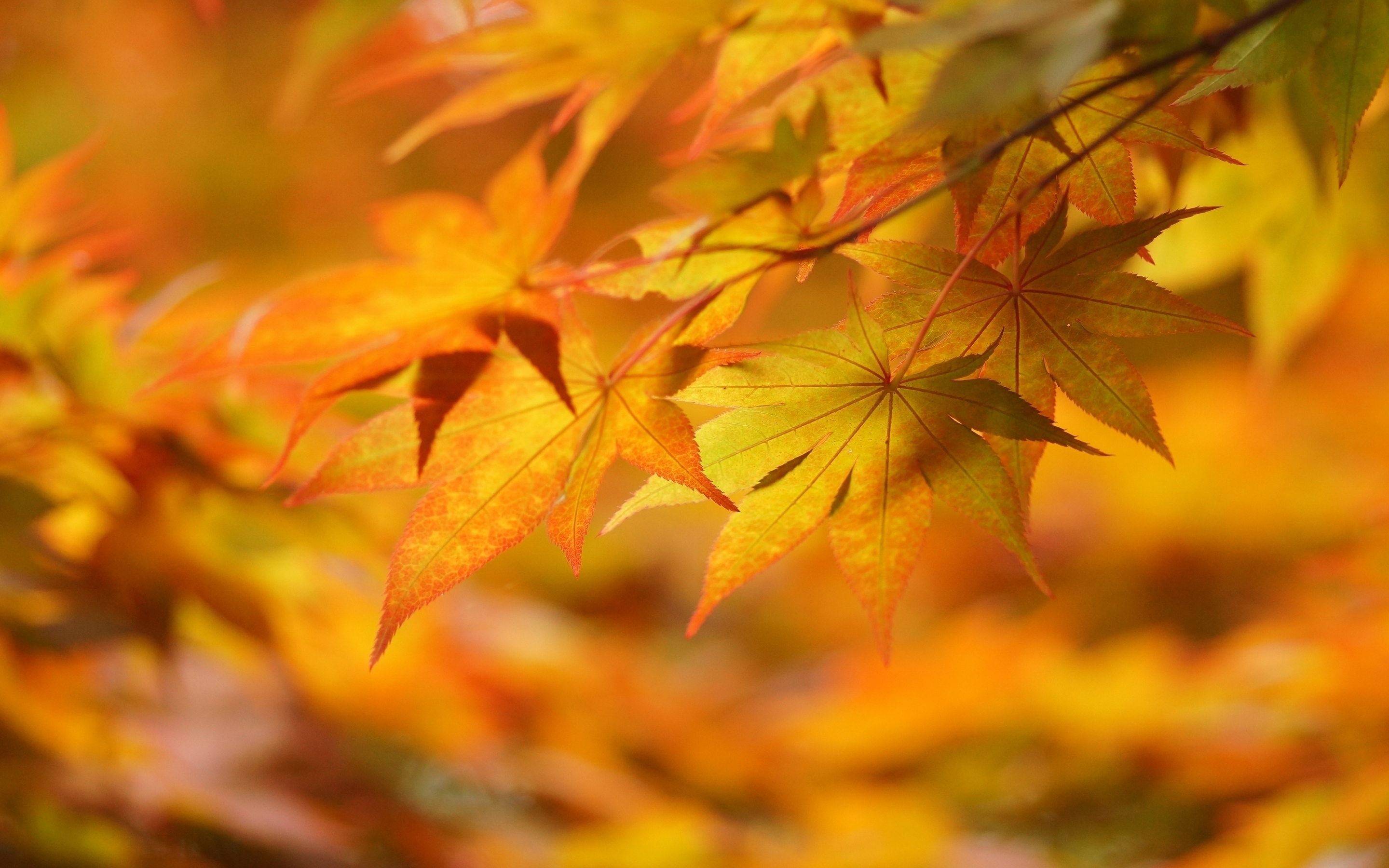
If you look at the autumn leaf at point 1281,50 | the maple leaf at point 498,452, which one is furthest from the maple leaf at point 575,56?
the autumn leaf at point 1281,50

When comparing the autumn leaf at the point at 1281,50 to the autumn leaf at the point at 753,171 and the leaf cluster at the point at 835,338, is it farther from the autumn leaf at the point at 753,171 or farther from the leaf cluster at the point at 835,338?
the autumn leaf at the point at 753,171

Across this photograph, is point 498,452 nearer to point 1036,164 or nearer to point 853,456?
point 853,456

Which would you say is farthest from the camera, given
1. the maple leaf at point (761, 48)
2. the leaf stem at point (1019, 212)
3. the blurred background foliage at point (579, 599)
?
the blurred background foliage at point (579, 599)

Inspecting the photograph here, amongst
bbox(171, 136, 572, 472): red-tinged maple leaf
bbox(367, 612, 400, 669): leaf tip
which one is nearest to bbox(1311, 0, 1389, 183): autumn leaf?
bbox(171, 136, 572, 472): red-tinged maple leaf

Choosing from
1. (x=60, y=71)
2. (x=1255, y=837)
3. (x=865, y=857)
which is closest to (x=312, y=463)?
(x=865, y=857)

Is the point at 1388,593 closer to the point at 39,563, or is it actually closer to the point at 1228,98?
the point at 1228,98

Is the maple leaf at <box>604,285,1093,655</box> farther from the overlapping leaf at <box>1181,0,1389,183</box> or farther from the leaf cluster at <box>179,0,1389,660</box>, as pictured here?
the overlapping leaf at <box>1181,0,1389,183</box>
